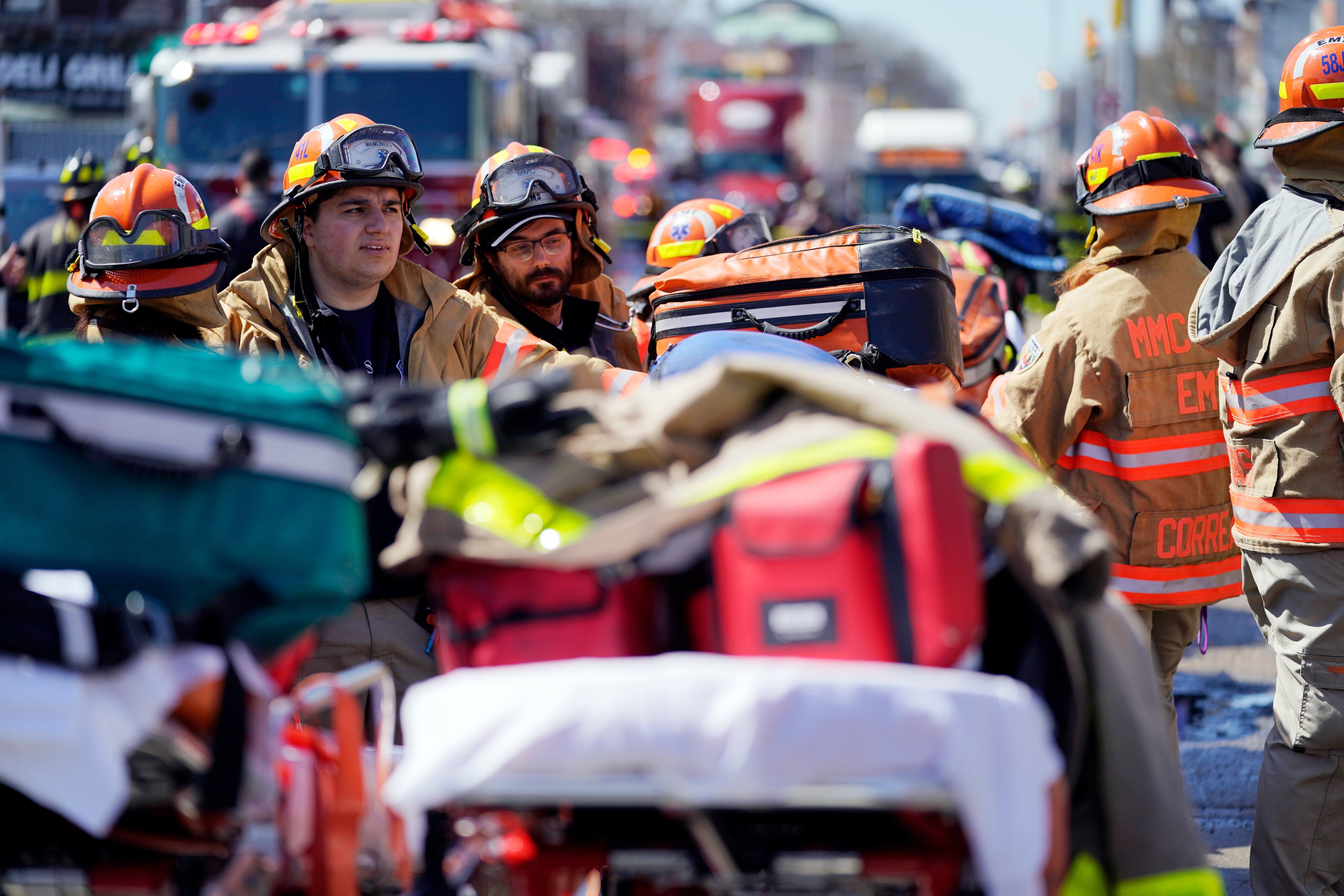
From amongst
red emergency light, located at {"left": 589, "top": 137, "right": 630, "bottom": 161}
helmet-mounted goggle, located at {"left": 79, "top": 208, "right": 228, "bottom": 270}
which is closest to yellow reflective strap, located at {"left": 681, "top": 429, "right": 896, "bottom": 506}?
helmet-mounted goggle, located at {"left": 79, "top": 208, "right": 228, "bottom": 270}

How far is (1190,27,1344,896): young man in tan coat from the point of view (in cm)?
418

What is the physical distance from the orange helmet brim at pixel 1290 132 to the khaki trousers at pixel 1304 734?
3.82 feet

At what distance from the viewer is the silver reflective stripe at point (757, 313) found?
4.18 m

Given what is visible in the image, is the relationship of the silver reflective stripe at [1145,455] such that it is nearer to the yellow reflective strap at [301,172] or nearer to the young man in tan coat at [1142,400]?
the young man in tan coat at [1142,400]

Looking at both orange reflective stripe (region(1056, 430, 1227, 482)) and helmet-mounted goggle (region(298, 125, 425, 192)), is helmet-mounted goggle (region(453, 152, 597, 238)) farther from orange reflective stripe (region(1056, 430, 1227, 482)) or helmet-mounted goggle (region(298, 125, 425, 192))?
orange reflective stripe (region(1056, 430, 1227, 482))

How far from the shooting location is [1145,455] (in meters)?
4.64

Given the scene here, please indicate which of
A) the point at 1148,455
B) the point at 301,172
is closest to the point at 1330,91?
the point at 1148,455

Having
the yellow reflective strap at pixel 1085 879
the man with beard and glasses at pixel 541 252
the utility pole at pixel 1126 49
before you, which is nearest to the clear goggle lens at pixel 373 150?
the man with beard and glasses at pixel 541 252

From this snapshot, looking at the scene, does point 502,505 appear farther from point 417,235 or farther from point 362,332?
point 417,235

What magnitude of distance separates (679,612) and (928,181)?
72.6ft

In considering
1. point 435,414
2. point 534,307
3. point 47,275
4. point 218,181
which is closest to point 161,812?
point 435,414

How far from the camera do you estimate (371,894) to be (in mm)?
2674

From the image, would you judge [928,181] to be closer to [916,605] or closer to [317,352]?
[317,352]

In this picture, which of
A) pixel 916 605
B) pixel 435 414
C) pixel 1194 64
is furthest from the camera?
pixel 1194 64
